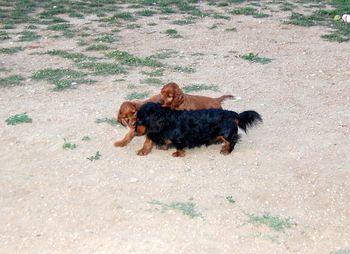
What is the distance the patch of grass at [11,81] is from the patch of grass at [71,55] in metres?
1.19

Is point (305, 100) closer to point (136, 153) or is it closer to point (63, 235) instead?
point (136, 153)

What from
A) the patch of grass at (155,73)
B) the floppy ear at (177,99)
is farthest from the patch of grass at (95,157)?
the patch of grass at (155,73)

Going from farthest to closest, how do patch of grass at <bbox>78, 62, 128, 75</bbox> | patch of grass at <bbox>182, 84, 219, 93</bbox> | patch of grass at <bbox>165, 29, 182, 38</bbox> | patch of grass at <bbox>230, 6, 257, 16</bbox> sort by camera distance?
patch of grass at <bbox>230, 6, 257, 16</bbox>, patch of grass at <bbox>165, 29, 182, 38</bbox>, patch of grass at <bbox>78, 62, 128, 75</bbox>, patch of grass at <bbox>182, 84, 219, 93</bbox>

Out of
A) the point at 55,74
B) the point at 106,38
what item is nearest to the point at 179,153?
the point at 55,74

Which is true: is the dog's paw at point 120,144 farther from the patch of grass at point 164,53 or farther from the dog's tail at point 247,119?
the patch of grass at point 164,53

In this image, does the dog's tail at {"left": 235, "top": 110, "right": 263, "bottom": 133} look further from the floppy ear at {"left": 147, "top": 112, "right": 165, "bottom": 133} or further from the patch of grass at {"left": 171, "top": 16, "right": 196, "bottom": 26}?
the patch of grass at {"left": 171, "top": 16, "right": 196, "bottom": 26}

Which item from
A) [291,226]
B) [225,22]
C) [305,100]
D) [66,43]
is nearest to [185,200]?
[291,226]

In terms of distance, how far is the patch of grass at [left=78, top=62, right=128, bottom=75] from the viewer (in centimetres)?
896

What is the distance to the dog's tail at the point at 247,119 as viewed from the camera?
629cm

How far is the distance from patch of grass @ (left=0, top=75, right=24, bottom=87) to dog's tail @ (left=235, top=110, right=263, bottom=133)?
3.52 metres

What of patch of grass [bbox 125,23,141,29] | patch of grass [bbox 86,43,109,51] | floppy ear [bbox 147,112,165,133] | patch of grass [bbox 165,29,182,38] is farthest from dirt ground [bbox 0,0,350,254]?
patch of grass [bbox 125,23,141,29]

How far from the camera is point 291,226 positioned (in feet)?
15.9

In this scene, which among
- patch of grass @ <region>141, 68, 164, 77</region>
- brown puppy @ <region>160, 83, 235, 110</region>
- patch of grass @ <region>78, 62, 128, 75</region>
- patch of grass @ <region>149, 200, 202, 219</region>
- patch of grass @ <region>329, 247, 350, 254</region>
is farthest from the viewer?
patch of grass @ <region>78, 62, 128, 75</region>

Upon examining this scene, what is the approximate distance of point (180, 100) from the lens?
655cm
